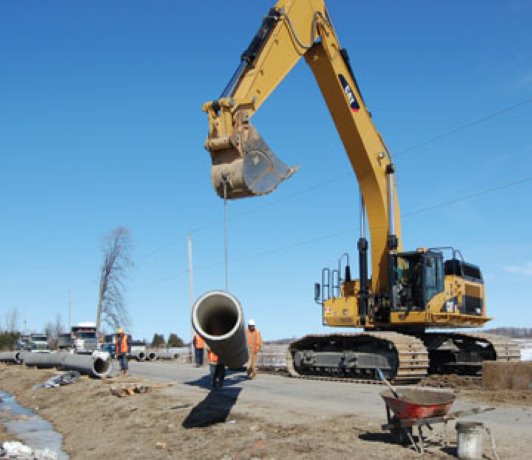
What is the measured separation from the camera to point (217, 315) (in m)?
9.55

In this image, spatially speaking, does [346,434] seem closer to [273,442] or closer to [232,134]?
[273,442]

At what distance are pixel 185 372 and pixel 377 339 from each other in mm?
9155

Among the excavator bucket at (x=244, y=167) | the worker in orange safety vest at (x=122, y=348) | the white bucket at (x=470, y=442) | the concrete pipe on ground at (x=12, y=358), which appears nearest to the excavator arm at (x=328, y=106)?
the excavator bucket at (x=244, y=167)

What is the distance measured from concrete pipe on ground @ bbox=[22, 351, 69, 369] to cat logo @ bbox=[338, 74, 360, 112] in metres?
16.6

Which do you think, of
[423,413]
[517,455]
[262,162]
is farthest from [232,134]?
[517,455]

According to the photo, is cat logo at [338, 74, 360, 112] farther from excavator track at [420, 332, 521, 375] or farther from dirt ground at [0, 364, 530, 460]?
dirt ground at [0, 364, 530, 460]

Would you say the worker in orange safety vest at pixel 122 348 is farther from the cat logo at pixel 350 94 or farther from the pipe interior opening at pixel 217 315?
the pipe interior opening at pixel 217 315

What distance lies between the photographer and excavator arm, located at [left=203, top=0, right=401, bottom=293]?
11.7 meters

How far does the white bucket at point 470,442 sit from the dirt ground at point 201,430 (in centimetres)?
28

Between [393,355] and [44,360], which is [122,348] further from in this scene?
[393,355]

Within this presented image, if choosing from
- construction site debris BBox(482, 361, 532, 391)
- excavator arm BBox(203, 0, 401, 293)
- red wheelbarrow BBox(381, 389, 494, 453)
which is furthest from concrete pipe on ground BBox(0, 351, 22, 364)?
red wheelbarrow BBox(381, 389, 494, 453)

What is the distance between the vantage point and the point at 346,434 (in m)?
9.54

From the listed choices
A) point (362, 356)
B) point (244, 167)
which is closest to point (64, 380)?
point (362, 356)

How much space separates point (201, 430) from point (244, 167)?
4.61 m
